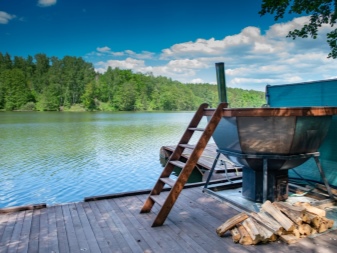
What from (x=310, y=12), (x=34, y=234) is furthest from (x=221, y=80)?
(x=310, y=12)

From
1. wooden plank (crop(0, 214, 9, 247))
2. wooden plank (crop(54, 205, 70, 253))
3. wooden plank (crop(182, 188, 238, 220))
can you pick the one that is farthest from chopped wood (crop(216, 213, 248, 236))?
wooden plank (crop(0, 214, 9, 247))

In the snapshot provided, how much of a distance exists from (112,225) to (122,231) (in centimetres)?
27

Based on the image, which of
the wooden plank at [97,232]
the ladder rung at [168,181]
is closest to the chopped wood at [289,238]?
the ladder rung at [168,181]

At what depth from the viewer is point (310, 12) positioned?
35.2 feet

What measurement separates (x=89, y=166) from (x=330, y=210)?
9637mm

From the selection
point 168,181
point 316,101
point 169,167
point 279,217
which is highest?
point 316,101

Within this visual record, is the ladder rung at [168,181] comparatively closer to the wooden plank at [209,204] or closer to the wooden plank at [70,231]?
the wooden plank at [209,204]

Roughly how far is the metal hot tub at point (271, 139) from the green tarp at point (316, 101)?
86 centimetres

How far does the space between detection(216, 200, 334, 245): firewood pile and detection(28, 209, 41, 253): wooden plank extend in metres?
2.22

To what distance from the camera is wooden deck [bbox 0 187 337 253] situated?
122 inches

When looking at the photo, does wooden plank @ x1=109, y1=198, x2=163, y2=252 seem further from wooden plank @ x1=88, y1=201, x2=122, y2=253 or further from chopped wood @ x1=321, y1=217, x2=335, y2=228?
chopped wood @ x1=321, y1=217, x2=335, y2=228

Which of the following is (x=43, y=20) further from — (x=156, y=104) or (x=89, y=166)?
(x=89, y=166)

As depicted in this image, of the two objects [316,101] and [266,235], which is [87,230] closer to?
[266,235]

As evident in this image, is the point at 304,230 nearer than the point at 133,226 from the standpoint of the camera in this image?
Yes
